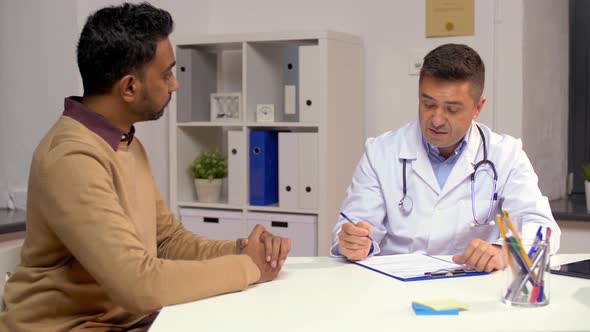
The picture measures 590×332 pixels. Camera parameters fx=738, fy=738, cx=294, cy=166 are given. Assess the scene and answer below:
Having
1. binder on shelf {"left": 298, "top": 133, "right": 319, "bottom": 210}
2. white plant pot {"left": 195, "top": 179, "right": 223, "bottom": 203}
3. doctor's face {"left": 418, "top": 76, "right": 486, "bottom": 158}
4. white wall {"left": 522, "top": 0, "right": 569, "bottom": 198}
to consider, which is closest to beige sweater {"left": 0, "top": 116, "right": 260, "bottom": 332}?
doctor's face {"left": 418, "top": 76, "right": 486, "bottom": 158}

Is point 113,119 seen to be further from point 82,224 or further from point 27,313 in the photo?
point 27,313

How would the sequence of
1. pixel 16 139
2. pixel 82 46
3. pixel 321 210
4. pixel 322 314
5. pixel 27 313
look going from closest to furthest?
1. pixel 322 314
2. pixel 27 313
3. pixel 82 46
4. pixel 16 139
5. pixel 321 210

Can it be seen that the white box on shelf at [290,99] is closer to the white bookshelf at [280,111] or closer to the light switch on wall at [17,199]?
the white bookshelf at [280,111]

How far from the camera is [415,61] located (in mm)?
3496

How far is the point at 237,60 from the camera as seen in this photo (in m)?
3.88

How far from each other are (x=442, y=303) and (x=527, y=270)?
0.18 metres

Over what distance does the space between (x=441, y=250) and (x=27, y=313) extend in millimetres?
1158

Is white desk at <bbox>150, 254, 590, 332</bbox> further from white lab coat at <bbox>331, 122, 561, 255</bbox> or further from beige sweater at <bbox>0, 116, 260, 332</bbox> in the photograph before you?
white lab coat at <bbox>331, 122, 561, 255</bbox>

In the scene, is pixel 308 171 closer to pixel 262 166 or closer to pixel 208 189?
pixel 262 166

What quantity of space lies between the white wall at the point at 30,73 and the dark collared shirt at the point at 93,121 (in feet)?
4.70

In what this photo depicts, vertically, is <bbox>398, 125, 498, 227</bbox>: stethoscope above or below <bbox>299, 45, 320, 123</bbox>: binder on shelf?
below

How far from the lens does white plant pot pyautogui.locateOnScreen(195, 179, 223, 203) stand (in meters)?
3.58

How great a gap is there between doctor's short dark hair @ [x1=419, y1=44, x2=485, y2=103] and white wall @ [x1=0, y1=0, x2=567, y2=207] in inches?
49.9

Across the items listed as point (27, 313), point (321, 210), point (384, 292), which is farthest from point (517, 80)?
point (27, 313)
